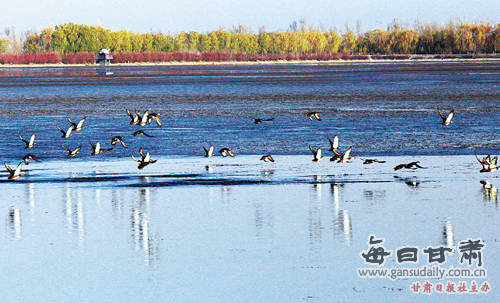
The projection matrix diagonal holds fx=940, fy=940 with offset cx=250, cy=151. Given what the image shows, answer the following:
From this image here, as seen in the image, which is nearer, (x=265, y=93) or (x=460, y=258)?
(x=460, y=258)

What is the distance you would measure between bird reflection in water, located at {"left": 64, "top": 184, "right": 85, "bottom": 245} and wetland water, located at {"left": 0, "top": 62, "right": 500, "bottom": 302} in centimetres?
3

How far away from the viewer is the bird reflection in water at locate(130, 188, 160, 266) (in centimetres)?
1154

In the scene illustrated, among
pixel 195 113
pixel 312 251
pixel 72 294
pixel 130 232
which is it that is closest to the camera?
pixel 72 294

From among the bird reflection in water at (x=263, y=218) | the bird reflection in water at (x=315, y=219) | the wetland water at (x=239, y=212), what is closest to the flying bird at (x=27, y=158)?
the wetland water at (x=239, y=212)

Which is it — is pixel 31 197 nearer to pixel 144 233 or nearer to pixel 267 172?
pixel 144 233

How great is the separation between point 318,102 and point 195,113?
8.01 meters

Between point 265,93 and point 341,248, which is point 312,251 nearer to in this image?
point 341,248

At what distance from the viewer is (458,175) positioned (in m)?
18.2

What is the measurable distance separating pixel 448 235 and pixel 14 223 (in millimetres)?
6252

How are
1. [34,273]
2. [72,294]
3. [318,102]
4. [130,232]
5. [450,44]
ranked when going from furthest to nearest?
[450,44], [318,102], [130,232], [34,273], [72,294]

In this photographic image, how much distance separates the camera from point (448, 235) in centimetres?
1236

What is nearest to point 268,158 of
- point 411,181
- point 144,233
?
point 411,181

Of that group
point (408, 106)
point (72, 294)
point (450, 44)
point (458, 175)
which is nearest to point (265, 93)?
point (408, 106)

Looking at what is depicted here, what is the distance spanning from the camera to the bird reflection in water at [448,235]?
11883 mm
